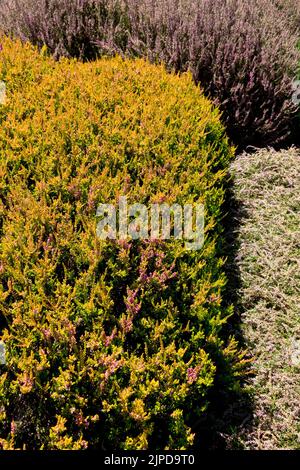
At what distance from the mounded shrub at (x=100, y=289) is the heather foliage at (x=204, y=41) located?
54.0 inches

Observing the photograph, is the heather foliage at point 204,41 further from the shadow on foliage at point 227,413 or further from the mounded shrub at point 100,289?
the shadow on foliage at point 227,413

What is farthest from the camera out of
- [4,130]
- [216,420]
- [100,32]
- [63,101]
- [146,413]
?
[100,32]

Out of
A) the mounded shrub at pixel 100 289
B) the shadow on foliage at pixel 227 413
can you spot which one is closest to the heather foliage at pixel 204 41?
the mounded shrub at pixel 100 289

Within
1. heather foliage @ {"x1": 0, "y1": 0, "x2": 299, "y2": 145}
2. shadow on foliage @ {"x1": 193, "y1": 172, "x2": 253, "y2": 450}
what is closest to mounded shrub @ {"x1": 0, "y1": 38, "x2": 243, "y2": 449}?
shadow on foliage @ {"x1": 193, "y1": 172, "x2": 253, "y2": 450}

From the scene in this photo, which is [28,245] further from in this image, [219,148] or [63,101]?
[219,148]

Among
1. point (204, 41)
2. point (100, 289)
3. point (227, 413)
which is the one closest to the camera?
point (100, 289)

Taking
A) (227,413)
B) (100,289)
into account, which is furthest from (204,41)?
(227,413)

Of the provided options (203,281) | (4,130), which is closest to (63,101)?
(4,130)

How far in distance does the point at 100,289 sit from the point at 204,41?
3.26 meters

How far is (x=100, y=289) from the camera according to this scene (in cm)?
249

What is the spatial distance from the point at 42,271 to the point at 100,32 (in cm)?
354

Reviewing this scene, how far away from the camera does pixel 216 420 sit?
297 cm

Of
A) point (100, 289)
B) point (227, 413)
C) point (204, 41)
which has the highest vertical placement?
point (204, 41)

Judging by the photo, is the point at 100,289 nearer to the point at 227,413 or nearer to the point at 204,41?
the point at 227,413
